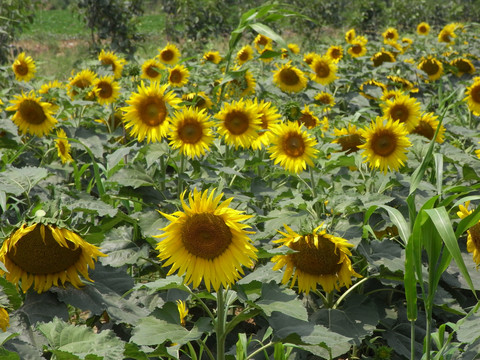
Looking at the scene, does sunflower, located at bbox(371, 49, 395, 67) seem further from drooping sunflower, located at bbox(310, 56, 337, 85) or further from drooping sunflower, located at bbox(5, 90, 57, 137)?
drooping sunflower, located at bbox(5, 90, 57, 137)

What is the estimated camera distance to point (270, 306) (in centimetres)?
167

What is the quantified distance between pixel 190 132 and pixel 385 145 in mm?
866

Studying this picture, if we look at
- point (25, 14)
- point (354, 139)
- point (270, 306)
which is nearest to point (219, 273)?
point (270, 306)

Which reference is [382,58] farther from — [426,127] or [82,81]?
[82,81]

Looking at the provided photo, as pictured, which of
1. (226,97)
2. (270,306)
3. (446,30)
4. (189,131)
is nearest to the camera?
(270,306)

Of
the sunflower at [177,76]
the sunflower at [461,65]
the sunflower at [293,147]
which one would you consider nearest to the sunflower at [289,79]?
the sunflower at [177,76]

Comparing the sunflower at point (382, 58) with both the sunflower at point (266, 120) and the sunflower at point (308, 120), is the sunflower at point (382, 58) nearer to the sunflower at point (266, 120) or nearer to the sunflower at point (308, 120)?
the sunflower at point (308, 120)

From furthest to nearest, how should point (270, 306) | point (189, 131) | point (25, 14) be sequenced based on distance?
point (25, 14) < point (189, 131) < point (270, 306)

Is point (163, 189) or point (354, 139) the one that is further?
point (354, 139)

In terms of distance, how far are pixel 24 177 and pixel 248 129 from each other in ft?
3.74

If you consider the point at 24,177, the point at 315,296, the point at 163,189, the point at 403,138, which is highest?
the point at 403,138

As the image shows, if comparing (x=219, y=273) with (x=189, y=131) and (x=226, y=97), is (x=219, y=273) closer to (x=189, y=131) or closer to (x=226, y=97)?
(x=189, y=131)

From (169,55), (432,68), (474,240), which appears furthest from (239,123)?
(432,68)

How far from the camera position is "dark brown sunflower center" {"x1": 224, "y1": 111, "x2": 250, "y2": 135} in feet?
9.39
